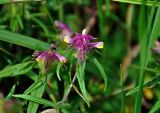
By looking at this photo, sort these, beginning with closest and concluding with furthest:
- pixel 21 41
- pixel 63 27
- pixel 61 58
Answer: pixel 61 58 < pixel 21 41 < pixel 63 27

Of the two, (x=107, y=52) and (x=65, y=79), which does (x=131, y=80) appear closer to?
(x=107, y=52)

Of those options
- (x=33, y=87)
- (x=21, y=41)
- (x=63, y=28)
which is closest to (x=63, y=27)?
(x=63, y=28)

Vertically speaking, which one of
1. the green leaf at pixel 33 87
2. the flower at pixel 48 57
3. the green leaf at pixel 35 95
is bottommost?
the green leaf at pixel 35 95

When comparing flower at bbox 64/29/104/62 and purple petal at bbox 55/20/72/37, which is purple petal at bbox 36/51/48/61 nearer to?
flower at bbox 64/29/104/62

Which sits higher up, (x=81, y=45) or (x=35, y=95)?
(x=81, y=45)

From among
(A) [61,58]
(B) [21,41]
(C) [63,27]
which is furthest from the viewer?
(C) [63,27]

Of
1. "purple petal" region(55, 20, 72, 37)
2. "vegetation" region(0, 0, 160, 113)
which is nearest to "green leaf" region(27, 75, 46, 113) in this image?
"vegetation" region(0, 0, 160, 113)

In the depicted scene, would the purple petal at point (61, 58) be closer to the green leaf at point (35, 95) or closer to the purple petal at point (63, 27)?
the green leaf at point (35, 95)

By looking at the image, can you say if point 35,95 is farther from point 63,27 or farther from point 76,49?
point 63,27

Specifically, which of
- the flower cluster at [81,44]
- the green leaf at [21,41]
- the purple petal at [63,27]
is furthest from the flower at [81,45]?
the purple petal at [63,27]
